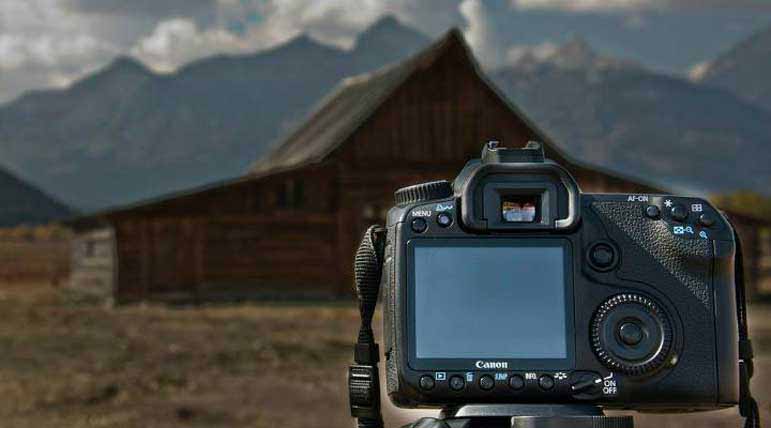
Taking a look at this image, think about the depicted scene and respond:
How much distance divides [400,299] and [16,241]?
81843 mm

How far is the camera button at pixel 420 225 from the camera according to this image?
2.13 meters

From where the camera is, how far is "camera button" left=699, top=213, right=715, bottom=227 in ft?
7.21

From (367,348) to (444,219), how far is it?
26 centimetres

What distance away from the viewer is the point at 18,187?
167m

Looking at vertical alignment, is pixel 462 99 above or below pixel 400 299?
above

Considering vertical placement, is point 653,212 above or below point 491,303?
above

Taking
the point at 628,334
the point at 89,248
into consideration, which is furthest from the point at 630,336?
the point at 89,248

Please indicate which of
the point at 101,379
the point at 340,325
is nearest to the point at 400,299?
the point at 101,379

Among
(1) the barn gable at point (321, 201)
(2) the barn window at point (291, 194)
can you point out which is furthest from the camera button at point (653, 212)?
(2) the barn window at point (291, 194)

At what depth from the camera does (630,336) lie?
208 centimetres

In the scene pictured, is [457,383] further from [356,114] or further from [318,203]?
[356,114]

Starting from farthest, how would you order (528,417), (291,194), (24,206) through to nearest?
(24,206) < (291,194) < (528,417)

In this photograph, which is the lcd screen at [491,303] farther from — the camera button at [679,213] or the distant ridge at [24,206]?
the distant ridge at [24,206]

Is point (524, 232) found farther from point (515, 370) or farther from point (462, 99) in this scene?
point (462, 99)
